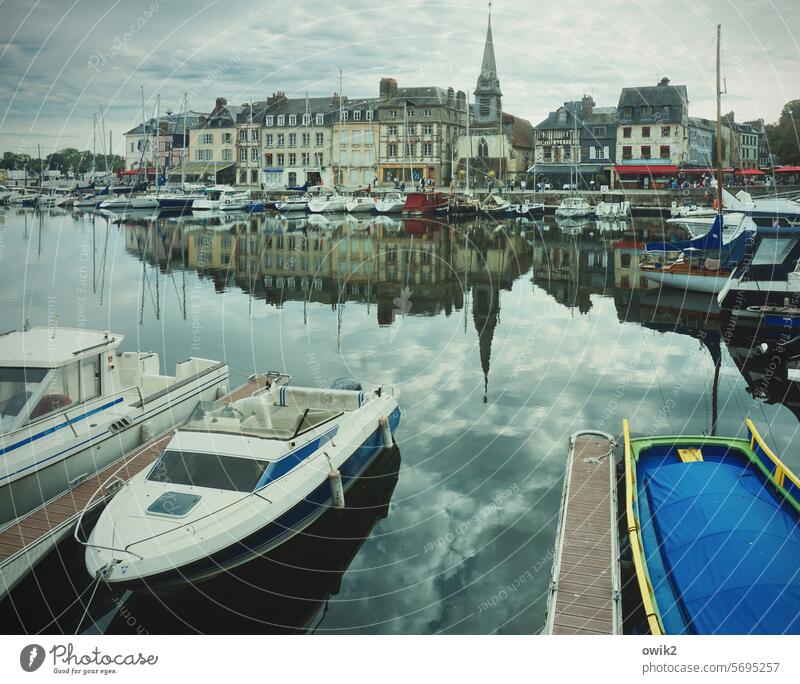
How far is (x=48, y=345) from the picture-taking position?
10188mm

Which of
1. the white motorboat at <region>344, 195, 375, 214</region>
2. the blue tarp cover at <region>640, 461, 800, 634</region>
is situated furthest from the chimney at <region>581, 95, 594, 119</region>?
the blue tarp cover at <region>640, 461, 800, 634</region>

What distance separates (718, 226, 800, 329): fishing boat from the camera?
20406 millimetres

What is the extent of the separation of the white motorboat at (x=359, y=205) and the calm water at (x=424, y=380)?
86.6 ft

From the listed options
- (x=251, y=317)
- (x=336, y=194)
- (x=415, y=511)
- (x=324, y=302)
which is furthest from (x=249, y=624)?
(x=336, y=194)

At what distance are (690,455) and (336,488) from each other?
4.25 meters

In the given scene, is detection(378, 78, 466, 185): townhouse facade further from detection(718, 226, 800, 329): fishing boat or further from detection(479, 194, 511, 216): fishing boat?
detection(718, 226, 800, 329): fishing boat

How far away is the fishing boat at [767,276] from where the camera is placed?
66.9 feet

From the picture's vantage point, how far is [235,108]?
3142 inches

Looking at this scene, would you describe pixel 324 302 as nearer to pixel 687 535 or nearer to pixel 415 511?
pixel 415 511

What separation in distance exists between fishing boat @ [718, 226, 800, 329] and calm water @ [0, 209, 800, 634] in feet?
3.25

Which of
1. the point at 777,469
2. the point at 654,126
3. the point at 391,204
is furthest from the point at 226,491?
the point at 654,126

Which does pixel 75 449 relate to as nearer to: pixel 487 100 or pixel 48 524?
pixel 48 524

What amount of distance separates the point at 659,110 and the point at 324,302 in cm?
5338

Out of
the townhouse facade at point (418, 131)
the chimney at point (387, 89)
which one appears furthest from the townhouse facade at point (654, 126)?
the chimney at point (387, 89)
